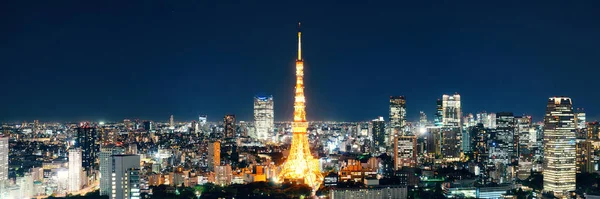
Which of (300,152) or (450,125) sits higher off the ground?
(450,125)

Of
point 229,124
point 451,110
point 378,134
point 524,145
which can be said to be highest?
point 451,110

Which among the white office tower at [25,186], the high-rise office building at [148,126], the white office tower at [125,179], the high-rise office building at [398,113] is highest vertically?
the high-rise office building at [398,113]

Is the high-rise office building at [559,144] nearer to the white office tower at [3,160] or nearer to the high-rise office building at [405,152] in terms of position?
the high-rise office building at [405,152]

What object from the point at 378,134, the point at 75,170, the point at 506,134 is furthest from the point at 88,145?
the point at 506,134

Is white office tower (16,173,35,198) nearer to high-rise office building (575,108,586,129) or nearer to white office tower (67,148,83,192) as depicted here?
white office tower (67,148,83,192)

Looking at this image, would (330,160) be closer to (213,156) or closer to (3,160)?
(213,156)

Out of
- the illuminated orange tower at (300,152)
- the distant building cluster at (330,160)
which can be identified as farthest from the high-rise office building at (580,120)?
the illuminated orange tower at (300,152)

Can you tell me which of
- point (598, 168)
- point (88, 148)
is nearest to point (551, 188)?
point (598, 168)
